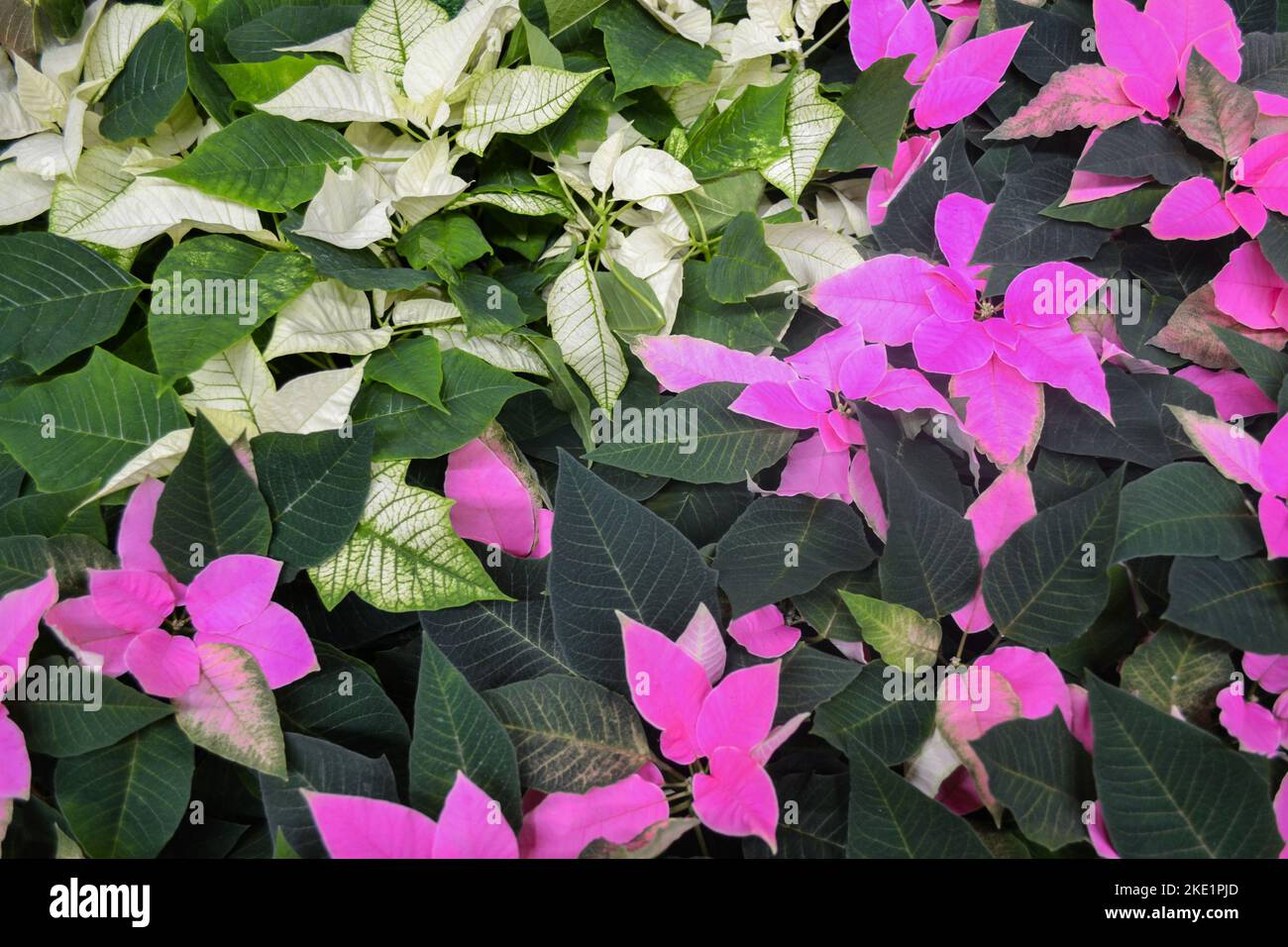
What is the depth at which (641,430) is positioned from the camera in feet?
2.00

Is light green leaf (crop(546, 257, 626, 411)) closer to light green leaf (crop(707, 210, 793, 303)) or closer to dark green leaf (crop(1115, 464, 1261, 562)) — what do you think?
light green leaf (crop(707, 210, 793, 303))

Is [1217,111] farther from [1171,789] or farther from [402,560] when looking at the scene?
[402,560]

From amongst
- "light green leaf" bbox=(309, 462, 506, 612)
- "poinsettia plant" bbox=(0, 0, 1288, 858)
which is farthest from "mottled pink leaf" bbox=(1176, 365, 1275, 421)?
"light green leaf" bbox=(309, 462, 506, 612)

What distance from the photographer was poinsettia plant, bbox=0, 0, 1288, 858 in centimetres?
50

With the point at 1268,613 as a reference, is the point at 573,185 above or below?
above

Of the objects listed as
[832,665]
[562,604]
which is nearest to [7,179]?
[562,604]

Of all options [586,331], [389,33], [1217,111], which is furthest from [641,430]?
[1217,111]

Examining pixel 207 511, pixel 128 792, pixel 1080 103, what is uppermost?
pixel 1080 103

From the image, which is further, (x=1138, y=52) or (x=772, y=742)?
(x=1138, y=52)

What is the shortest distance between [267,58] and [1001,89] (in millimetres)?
487

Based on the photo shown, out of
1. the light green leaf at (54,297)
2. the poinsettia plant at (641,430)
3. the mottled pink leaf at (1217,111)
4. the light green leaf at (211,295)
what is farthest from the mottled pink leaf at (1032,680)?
the light green leaf at (54,297)

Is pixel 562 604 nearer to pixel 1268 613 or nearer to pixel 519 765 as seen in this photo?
pixel 519 765

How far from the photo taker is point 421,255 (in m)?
0.60
